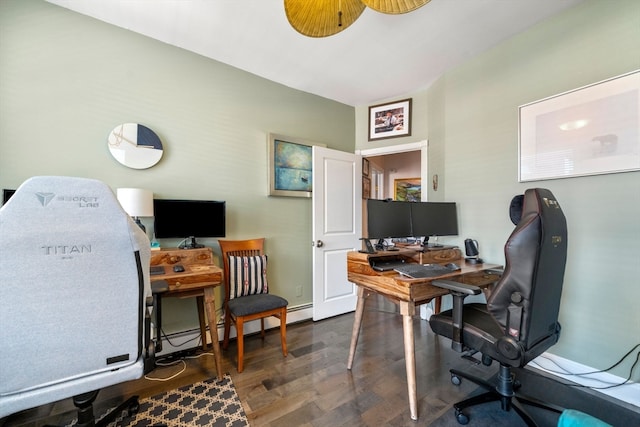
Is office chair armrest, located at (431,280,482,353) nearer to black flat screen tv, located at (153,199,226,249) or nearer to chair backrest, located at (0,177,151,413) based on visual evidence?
chair backrest, located at (0,177,151,413)

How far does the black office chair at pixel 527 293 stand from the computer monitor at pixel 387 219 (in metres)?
0.72

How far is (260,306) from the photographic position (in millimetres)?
2062

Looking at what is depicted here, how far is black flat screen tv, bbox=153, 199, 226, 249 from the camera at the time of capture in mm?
2035

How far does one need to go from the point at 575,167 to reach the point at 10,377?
3.17 meters

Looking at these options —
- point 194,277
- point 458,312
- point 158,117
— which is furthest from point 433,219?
point 158,117

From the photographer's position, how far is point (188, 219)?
2129mm

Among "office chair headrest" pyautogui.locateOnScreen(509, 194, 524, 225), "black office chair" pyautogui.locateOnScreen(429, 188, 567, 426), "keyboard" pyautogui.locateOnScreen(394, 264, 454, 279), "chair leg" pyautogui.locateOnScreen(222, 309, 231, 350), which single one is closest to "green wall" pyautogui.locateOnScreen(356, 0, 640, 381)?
"office chair headrest" pyautogui.locateOnScreen(509, 194, 524, 225)

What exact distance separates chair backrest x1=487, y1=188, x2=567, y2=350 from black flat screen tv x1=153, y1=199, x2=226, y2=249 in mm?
2058

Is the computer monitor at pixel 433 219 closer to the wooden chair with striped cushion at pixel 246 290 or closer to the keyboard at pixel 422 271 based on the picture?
the keyboard at pixel 422 271

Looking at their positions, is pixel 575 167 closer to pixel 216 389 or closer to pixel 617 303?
pixel 617 303

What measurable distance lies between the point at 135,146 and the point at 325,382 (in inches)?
92.5

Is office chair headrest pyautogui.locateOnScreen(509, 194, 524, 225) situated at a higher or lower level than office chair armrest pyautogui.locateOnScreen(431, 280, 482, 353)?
higher

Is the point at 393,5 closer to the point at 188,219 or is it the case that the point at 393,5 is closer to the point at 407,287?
the point at 407,287

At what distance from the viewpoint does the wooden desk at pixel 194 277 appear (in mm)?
1708
